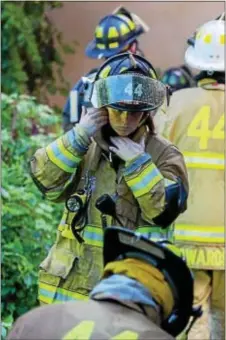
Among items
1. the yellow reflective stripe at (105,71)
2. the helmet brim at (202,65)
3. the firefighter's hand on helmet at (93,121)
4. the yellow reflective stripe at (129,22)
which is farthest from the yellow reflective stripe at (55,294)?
the yellow reflective stripe at (129,22)

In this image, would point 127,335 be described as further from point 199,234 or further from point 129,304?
point 199,234

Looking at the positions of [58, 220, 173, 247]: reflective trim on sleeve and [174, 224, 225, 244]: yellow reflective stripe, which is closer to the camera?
[58, 220, 173, 247]: reflective trim on sleeve

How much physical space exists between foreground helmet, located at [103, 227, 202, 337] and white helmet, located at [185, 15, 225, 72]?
9.12 ft

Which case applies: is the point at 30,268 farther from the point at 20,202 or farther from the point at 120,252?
the point at 120,252

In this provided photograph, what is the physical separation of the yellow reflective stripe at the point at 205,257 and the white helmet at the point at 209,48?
89cm

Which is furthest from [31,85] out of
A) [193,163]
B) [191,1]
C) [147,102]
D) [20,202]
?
[147,102]

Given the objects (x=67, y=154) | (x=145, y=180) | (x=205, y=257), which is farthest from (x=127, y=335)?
(x=205, y=257)

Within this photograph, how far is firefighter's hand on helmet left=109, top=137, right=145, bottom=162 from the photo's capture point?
383 cm

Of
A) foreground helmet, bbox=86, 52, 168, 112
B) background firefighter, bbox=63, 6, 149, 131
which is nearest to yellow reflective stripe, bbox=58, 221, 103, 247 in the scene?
foreground helmet, bbox=86, 52, 168, 112

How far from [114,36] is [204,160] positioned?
1834 mm

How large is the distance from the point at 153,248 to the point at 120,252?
12 cm

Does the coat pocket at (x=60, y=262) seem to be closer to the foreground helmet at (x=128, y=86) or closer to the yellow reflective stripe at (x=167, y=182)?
the yellow reflective stripe at (x=167, y=182)

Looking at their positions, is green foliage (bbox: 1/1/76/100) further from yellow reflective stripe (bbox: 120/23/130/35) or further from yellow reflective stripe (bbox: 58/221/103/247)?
yellow reflective stripe (bbox: 58/221/103/247)

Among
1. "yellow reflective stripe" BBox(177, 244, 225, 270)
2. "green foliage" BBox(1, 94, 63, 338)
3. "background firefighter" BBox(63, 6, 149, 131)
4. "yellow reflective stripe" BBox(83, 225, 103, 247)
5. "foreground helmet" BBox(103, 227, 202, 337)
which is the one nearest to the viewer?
"foreground helmet" BBox(103, 227, 202, 337)
